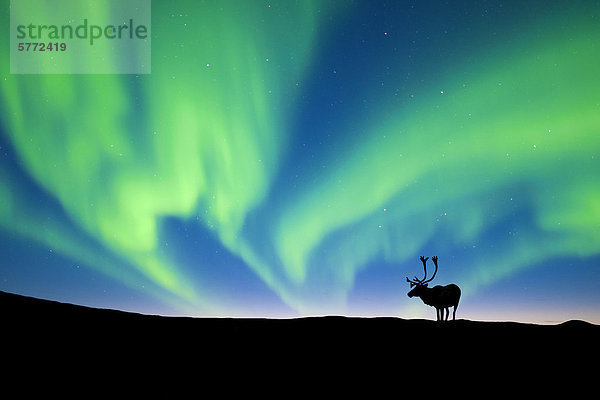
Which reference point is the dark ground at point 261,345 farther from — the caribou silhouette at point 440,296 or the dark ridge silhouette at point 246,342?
the caribou silhouette at point 440,296

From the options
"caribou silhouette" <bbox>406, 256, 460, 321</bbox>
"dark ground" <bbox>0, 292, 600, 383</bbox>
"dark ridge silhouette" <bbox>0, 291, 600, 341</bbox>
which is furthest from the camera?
"caribou silhouette" <bbox>406, 256, 460, 321</bbox>

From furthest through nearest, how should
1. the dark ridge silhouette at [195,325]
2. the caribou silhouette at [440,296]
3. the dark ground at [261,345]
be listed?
the caribou silhouette at [440,296] < the dark ridge silhouette at [195,325] < the dark ground at [261,345]

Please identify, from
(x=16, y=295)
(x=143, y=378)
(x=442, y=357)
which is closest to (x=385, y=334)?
(x=442, y=357)

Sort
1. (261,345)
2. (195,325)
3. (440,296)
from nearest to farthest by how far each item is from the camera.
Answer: (261,345) → (195,325) → (440,296)

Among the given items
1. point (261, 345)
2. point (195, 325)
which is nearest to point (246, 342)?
point (261, 345)

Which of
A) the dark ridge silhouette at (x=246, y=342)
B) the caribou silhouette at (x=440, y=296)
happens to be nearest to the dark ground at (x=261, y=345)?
the dark ridge silhouette at (x=246, y=342)

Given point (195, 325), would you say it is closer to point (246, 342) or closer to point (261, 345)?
point (246, 342)

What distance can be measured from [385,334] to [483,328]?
364 cm

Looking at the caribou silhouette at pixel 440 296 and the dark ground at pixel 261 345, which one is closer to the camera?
the dark ground at pixel 261 345

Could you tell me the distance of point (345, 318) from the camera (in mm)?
12352

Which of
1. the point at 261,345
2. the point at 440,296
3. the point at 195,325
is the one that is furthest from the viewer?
the point at 440,296

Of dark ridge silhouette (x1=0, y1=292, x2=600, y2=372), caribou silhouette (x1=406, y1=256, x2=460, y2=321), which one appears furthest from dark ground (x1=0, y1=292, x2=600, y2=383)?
caribou silhouette (x1=406, y1=256, x2=460, y2=321)

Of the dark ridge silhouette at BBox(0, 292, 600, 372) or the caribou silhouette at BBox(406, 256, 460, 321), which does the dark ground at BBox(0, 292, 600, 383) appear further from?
the caribou silhouette at BBox(406, 256, 460, 321)

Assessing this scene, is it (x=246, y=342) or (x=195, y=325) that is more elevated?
(x=195, y=325)
